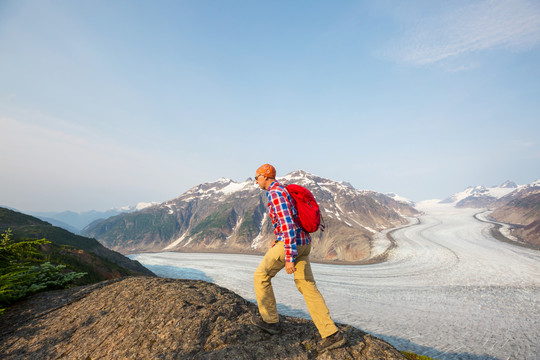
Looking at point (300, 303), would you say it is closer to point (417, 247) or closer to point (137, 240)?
point (417, 247)

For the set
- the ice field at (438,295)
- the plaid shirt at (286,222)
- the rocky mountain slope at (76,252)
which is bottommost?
the ice field at (438,295)

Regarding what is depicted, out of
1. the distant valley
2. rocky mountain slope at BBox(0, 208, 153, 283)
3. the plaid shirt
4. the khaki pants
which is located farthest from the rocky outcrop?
the distant valley

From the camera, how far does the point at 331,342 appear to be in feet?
13.5

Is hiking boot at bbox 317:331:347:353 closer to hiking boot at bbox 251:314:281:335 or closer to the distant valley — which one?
hiking boot at bbox 251:314:281:335

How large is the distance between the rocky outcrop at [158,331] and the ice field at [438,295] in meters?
9.43

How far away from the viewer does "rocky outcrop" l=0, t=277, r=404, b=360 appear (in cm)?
412

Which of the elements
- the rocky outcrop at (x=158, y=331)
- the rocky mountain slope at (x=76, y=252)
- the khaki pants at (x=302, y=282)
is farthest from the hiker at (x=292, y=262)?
the rocky mountain slope at (x=76, y=252)

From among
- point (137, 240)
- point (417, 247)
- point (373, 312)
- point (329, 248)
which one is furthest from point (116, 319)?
point (137, 240)

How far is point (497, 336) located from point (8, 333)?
19.8 meters

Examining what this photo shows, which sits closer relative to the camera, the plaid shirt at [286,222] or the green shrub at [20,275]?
the plaid shirt at [286,222]

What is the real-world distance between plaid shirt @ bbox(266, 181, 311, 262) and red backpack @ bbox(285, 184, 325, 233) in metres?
0.10

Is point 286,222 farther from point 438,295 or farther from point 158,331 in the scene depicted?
point 438,295

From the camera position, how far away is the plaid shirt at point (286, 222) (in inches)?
156

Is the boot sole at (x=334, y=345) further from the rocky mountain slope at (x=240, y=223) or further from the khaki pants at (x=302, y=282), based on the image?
the rocky mountain slope at (x=240, y=223)
